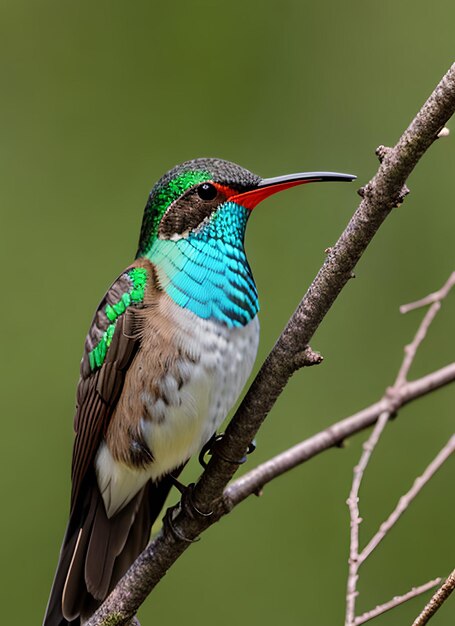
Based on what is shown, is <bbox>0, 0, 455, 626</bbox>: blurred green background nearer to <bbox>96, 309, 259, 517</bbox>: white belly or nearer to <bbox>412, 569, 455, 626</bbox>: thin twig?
<bbox>96, 309, 259, 517</bbox>: white belly

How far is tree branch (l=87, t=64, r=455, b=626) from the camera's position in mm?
2145

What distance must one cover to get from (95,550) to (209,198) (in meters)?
1.10

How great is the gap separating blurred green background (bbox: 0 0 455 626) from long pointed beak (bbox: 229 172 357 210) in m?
1.71

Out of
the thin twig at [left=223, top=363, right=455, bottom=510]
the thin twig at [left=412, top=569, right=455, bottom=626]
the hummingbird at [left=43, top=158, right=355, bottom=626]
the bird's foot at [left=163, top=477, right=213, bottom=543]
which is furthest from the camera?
the hummingbird at [left=43, top=158, right=355, bottom=626]

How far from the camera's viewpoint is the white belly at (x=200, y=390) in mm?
2922

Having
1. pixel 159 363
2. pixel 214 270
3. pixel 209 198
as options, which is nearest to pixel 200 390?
pixel 159 363

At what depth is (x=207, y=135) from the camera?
213 inches

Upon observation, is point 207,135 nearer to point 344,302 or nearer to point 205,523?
point 344,302

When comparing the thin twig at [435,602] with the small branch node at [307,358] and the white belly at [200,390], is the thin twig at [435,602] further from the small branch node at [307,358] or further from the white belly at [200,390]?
the white belly at [200,390]

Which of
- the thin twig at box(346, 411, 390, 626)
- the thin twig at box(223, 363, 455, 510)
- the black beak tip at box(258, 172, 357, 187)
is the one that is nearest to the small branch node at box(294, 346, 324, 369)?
the thin twig at box(346, 411, 390, 626)

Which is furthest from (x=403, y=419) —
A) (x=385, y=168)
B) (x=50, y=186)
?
(x=385, y=168)

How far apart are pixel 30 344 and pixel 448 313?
1.94 meters

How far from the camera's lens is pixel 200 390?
2928mm

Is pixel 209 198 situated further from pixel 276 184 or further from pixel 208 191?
pixel 276 184
